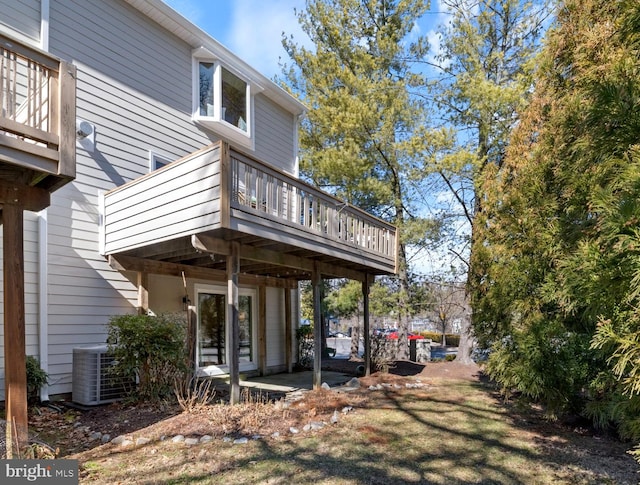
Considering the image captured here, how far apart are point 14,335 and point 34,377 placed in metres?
2.37

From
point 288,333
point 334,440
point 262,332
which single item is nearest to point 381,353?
point 288,333

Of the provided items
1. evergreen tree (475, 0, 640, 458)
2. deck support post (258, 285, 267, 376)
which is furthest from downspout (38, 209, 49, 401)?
evergreen tree (475, 0, 640, 458)

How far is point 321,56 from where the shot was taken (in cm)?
1236

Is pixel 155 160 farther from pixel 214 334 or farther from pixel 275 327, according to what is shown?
pixel 275 327

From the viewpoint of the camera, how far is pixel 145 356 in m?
6.03

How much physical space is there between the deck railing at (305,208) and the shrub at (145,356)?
7.47 feet

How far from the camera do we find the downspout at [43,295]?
236 inches

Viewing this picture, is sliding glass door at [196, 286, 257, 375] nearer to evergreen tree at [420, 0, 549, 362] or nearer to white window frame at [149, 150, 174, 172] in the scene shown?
white window frame at [149, 150, 174, 172]

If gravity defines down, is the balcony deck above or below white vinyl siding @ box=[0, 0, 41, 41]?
below

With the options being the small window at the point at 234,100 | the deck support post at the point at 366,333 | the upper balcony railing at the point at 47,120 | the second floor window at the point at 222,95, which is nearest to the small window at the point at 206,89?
the second floor window at the point at 222,95

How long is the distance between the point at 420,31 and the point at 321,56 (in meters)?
3.27

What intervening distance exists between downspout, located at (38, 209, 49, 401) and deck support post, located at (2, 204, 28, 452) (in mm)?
2492

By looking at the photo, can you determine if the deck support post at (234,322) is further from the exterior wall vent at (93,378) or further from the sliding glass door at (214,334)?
the sliding glass door at (214,334)

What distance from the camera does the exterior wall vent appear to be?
6.08m
